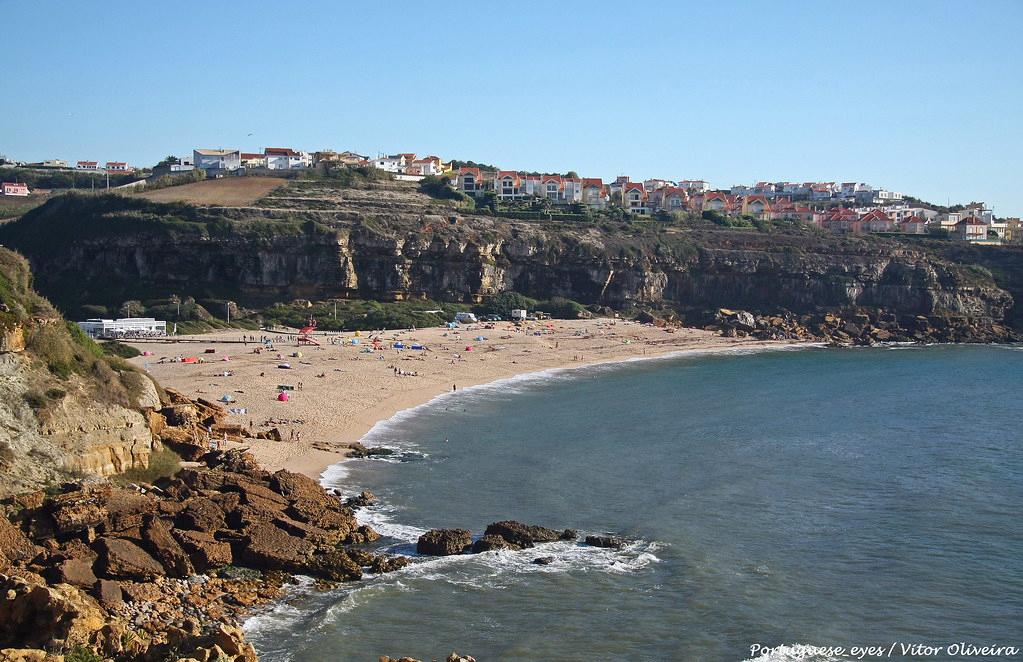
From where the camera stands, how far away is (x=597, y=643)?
18.1m

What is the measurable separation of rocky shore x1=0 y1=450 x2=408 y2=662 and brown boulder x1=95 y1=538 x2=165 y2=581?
23 mm

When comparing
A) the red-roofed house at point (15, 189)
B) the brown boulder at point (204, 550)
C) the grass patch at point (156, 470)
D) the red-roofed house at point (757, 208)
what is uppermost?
the red-roofed house at point (757, 208)

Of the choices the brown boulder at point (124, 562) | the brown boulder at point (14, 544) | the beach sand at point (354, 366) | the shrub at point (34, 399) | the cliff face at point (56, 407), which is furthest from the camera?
the beach sand at point (354, 366)

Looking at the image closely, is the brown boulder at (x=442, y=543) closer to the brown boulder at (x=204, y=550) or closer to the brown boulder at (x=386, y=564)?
the brown boulder at (x=386, y=564)

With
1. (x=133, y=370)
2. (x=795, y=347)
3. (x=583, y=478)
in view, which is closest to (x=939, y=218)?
(x=795, y=347)

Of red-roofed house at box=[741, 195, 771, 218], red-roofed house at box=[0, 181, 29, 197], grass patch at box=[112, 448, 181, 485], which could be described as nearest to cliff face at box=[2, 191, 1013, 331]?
red-roofed house at box=[741, 195, 771, 218]

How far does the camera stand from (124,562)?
1908 centimetres

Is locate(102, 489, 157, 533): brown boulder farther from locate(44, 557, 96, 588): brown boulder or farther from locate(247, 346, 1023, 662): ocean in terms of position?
locate(247, 346, 1023, 662): ocean

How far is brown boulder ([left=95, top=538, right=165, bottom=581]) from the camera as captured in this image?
18875mm

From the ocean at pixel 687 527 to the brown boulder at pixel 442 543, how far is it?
438 mm

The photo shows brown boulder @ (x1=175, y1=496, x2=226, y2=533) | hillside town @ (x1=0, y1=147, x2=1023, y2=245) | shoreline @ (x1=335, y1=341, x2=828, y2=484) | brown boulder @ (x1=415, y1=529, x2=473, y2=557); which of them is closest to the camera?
brown boulder @ (x1=175, y1=496, x2=226, y2=533)

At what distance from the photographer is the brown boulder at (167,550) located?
778 inches

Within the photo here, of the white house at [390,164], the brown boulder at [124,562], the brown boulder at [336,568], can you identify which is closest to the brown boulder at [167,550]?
the brown boulder at [124,562]

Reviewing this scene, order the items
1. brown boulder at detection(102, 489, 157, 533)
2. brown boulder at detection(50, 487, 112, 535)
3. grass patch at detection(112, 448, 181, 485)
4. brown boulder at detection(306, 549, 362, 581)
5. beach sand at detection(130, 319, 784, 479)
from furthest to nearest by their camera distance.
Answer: beach sand at detection(130, 319, 784, 479), grass patch at detection(112, 448, 181, 485), brown boulder at detection(306, 549, 362, 581), brown boulder at detection(102, 489, 157, 533), brown boulder at detection(50, 487, 112, 535)
